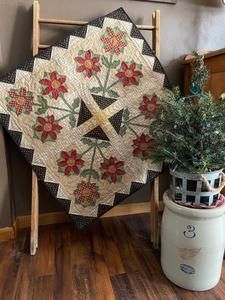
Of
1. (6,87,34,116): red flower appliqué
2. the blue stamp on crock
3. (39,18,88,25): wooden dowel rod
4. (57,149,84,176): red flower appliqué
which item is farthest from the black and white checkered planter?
(39,18,88,25): wooden dowel rod

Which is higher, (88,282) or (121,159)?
(121,159)

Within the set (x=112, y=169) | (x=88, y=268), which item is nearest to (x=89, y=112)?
(x=112, y=169)

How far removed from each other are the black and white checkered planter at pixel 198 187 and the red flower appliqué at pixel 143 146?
30 centimetres

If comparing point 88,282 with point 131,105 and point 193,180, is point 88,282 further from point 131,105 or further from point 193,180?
point 131,105

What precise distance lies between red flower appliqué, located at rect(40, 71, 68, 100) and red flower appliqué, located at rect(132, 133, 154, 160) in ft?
1.49

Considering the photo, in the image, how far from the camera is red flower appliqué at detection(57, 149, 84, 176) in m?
1.27

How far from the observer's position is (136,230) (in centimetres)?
148

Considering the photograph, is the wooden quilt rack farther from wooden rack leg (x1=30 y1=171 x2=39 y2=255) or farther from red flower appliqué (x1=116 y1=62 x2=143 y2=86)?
red flower appliqué (x1=116 y1=62 x2=143 y2=86)

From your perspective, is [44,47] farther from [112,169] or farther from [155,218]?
[155,218]

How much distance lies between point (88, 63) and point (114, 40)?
0.57 ft

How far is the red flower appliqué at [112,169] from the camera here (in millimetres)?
1317

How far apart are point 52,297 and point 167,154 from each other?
0.74 meters

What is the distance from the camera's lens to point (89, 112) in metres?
1.26

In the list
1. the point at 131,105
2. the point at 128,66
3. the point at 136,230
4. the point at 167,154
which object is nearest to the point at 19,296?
the point at 136,230
